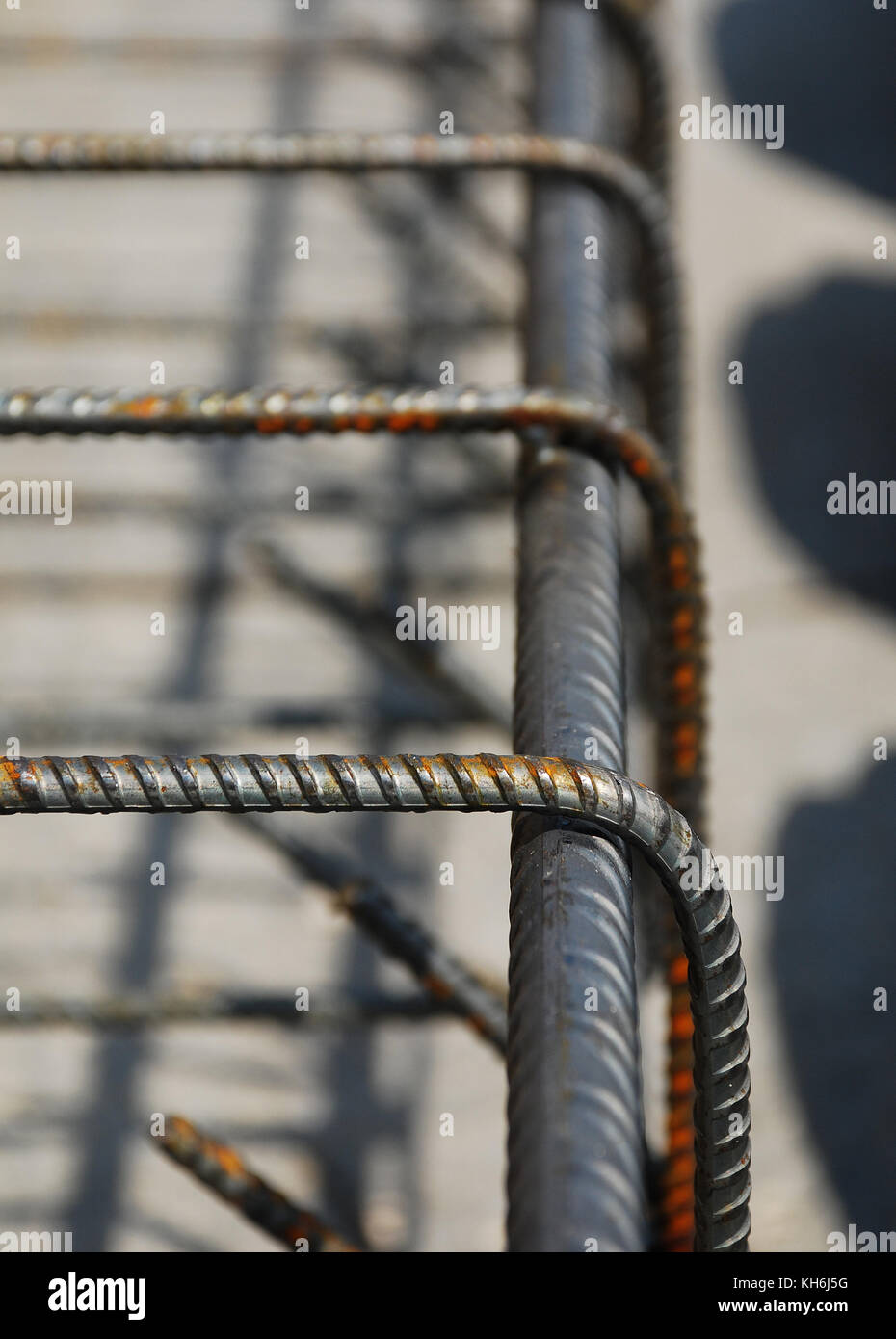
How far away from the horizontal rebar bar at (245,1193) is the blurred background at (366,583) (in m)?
0.49

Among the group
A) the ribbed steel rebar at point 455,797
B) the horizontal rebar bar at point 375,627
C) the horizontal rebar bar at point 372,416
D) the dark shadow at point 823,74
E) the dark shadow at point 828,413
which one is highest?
the dark shadow at point 823,74

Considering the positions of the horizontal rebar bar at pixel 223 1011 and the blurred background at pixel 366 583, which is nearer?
the horizontal rebar bar at pixel 223 1011

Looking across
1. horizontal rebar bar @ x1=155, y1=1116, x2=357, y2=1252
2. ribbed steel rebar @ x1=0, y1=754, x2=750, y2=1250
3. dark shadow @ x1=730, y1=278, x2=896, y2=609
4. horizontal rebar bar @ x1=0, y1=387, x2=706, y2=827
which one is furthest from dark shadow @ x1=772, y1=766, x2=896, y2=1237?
ribbed steel rebar @ x1=0, y1=754, x2=750, y2=1250

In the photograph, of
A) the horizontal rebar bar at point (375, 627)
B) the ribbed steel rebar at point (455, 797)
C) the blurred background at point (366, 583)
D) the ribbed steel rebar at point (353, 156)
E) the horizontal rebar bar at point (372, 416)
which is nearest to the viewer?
the ribbed steel rebar at point (455, 797)

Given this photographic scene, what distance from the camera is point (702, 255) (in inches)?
138

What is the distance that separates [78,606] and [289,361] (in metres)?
0.81

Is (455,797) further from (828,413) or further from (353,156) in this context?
(828,413)

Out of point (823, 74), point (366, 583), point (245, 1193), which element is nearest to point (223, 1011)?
point (245, 1193)

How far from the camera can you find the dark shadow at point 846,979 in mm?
2244

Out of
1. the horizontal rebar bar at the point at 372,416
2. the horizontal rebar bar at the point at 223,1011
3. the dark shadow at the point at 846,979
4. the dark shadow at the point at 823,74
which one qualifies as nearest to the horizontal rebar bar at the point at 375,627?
the horizontal rebar bar at the point at 223,1011

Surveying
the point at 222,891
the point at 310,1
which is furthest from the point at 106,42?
the point at 222,891

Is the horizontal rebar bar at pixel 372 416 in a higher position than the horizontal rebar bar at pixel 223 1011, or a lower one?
Answer: higher

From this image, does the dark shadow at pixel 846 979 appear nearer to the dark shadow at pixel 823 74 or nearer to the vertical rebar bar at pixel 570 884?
the vertical rebar bar at pixel 570 884
